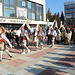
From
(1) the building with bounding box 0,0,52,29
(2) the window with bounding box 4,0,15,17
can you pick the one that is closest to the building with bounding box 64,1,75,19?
(1) the building with bounding box 0,0,52,29

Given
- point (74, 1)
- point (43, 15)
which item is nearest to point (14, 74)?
point (43, 15)

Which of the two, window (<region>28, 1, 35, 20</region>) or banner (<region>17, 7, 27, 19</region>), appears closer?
banner (<region>17, 7, 27, 19</region>)

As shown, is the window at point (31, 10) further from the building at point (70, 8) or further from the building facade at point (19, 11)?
the building at point (70, 8)

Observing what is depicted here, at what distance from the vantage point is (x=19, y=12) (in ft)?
65.3

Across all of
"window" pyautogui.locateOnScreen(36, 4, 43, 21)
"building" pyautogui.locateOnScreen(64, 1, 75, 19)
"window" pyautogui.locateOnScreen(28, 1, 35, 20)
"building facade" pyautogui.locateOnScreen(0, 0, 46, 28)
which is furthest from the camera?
"building" pyautogui.locateOnScreen(64, 1, 75, 19)

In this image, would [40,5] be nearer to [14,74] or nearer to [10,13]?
[10,13]

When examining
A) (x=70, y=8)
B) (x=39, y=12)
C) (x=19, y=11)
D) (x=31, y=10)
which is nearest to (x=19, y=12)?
(x=19, y=11)

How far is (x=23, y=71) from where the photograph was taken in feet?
14.1

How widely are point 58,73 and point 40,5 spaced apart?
74.0 feet

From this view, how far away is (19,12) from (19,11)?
0.20m

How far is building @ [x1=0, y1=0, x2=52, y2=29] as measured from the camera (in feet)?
58.0

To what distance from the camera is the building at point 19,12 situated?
696 inches

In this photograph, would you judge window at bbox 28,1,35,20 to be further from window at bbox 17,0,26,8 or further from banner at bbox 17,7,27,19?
banner at bbox 17,7,27,19

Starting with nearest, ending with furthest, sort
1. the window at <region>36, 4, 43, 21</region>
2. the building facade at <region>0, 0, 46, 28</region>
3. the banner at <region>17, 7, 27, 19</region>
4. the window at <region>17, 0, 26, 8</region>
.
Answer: the building facade at <region>0, 0, 46, 28</region> → the banner at <region>17, 7, 27, 19</region> → the window at <region>17, 0, 26, 8</region> → the window at <region>36, 4, 43, 21</region>
